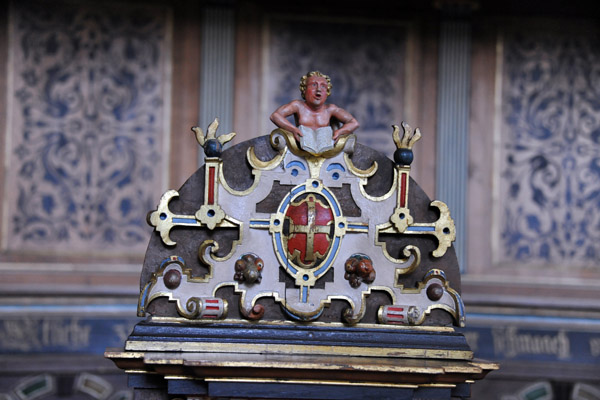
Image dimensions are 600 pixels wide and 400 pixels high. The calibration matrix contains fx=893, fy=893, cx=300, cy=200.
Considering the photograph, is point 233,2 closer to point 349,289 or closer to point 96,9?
point 96,9

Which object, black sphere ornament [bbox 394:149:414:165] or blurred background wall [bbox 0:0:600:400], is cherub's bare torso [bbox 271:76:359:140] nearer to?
black sphere ornament [bbox 394:149:414:165]

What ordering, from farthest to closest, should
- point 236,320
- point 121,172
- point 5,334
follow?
point 121,172 < point 5,334 < point 236,320

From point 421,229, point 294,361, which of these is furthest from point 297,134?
point 294,361

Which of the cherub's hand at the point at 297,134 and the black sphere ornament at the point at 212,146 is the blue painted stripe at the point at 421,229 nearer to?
the cherub's hand at the point at 297,134

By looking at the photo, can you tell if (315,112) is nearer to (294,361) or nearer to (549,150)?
(294,361)

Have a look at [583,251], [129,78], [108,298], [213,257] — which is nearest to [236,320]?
[213,257]

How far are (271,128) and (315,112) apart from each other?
2.67 metres

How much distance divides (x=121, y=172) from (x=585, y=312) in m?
3.34

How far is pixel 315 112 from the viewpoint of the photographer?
142 inches

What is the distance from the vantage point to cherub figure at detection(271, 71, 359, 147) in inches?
140

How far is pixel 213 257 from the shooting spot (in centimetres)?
343

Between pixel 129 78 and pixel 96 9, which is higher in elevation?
pixel 96 9

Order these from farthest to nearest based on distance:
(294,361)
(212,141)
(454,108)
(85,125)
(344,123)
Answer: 1. (454,108)
2. (85,125)
3. (344,123)
4. (212,141)
5. (294,361)

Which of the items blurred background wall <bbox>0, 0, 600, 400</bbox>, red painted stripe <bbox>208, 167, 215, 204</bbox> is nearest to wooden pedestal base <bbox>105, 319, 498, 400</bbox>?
red painted stripe <bbox>208, 167, 215, 204</bbox>
